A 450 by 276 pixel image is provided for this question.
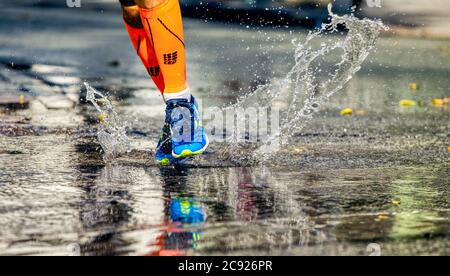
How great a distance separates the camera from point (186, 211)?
401cm

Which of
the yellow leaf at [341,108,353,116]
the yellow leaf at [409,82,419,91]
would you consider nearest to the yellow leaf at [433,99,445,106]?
the yellow leaf at [409,82,419,91]

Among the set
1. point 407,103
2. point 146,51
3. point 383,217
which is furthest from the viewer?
point 407,103

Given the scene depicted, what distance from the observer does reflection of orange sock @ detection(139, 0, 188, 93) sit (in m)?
5.01

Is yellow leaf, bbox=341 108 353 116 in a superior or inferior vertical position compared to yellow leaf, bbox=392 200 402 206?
superior

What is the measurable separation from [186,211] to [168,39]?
4.32 ft

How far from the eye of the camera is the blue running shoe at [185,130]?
16.7ft

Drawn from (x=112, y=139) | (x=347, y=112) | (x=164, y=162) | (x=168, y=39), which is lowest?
(x=164, y=162)

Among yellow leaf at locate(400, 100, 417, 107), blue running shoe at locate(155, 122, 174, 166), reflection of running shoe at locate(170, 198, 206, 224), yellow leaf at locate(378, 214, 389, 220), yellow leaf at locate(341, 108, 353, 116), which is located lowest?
yellow leaf at locate(378, 214, 389, 220)

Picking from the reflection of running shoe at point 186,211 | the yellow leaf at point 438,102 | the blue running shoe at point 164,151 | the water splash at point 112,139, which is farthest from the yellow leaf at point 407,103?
the reflection of running shoe at point 186,211

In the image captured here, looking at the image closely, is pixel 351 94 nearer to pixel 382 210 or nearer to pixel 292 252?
pixel 382 210

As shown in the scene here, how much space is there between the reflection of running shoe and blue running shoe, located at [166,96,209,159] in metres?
0.87

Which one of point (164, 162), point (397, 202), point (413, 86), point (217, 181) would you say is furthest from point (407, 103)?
point (397, 202)

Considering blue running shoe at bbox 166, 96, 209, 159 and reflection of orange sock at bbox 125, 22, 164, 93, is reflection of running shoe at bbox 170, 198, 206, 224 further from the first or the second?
reflection of orange sock at bbox 125, 22, 164, 93

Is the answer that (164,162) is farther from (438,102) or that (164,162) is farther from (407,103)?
(438,102)
